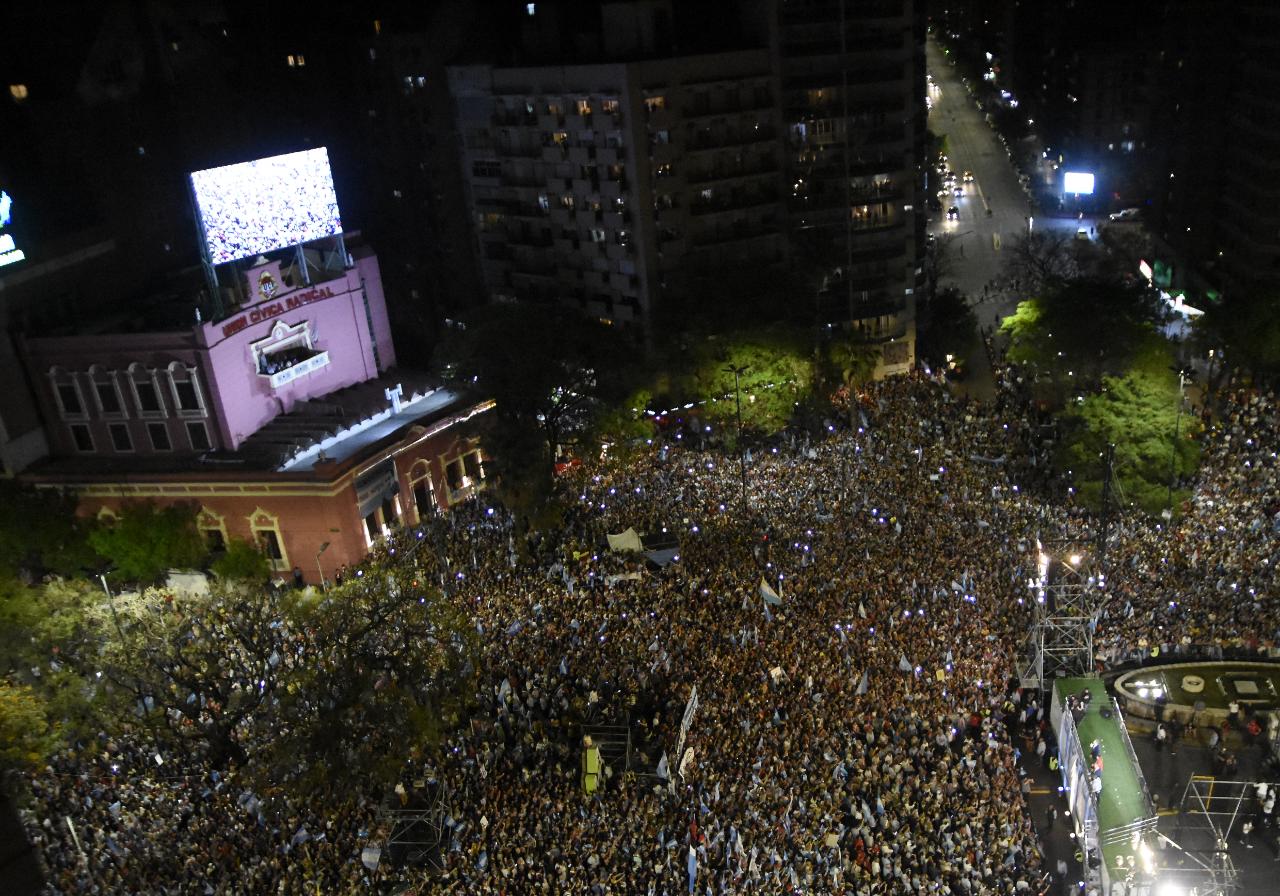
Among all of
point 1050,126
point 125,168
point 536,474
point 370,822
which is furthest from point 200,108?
point 1050,126

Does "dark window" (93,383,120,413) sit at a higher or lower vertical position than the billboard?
lower

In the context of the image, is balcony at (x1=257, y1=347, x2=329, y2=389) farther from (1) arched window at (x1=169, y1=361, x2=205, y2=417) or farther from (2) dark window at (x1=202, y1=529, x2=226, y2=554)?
(2) dark window at (x1=202, y1=529, x2=226, y2=554)

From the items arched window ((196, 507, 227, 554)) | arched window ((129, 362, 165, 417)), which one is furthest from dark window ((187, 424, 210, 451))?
arched window ((196, 507, 227, 554))

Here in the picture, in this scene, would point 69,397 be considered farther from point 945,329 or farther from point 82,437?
point 945,329

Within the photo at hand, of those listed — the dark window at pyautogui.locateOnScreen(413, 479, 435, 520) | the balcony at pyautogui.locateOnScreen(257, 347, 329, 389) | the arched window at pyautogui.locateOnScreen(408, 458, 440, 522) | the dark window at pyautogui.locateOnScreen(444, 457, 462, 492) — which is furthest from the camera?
the dark window at pyautogui.locateOnScreen(444, 457, 462, 492)

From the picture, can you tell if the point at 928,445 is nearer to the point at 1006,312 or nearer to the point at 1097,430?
→ the point at 1097,430

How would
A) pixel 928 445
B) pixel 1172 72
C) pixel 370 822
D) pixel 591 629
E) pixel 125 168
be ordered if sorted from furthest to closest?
1. pixel 1172 72
2. pixel 125 168
3. pixel 928 445
4. pixel 591 629
5. pixel 370 822

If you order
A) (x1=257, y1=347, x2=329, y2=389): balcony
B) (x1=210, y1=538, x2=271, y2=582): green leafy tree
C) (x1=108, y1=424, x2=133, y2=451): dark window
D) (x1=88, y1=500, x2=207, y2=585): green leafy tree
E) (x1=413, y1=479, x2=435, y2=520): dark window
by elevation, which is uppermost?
(x1=257, y1=347, x2=329, y2=389): balcony
